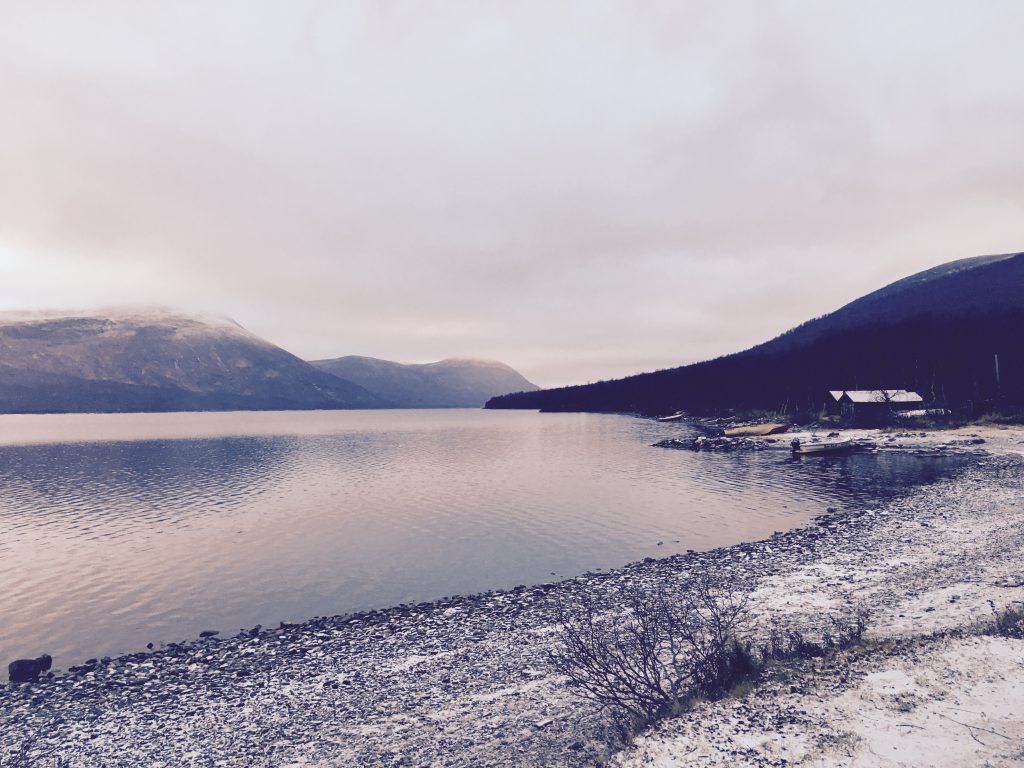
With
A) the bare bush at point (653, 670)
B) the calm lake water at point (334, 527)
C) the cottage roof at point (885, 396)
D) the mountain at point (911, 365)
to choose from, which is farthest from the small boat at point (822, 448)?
the bare bush at point (653, 670)

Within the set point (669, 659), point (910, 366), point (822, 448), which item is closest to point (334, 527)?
point (669, 659)

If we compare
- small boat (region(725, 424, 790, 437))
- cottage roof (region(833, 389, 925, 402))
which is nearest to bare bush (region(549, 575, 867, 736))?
small boat (region(725, 424, 790, 437))

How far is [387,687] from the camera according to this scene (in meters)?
16.3

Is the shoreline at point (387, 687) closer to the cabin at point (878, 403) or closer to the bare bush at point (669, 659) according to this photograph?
the bare bush at point (669, 659)

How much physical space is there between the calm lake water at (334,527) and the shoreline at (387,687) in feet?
10.9

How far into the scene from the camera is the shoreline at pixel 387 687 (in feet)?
42.9

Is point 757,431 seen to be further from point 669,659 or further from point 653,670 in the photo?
point 653,670

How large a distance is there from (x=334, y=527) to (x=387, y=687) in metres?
26.3

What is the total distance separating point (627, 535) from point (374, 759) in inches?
1038

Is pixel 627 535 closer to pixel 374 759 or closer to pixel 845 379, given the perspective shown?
pixel 374 759

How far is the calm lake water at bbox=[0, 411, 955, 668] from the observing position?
25.6 m

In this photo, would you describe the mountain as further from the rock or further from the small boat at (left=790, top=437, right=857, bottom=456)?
the rock

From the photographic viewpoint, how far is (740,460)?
7219 cm

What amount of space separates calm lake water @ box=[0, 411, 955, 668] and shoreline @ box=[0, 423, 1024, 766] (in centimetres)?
332
